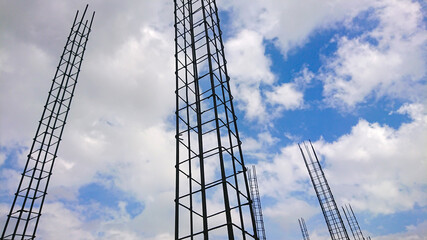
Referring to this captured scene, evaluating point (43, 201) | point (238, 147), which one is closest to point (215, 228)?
point (238, 147)

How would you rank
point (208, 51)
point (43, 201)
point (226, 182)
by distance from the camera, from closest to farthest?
point (226, 182), point (208, 51), point (43, 201)

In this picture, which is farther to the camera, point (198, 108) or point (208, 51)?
point (208, 51)

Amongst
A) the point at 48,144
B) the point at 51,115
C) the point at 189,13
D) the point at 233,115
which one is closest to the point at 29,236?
the point at 48,144

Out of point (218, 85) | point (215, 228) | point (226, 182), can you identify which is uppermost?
point (218, 85)

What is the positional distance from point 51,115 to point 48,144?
1751 millimetres

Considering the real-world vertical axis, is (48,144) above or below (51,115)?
below

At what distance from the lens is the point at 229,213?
7859mm

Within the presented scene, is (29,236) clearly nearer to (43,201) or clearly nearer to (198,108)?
(43,201)

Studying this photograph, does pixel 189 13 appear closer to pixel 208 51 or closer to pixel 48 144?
pixel 208 51

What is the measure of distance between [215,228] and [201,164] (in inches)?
78.9

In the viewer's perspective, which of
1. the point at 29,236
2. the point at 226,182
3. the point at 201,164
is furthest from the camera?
the point at 29,236

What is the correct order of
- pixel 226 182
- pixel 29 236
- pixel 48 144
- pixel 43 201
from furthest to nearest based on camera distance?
pixel 48 144 → pixel 43 201 → pixel 29 236 → pixel 226 182

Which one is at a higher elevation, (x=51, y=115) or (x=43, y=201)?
(x=51, y=115)

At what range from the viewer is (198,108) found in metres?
10.8
